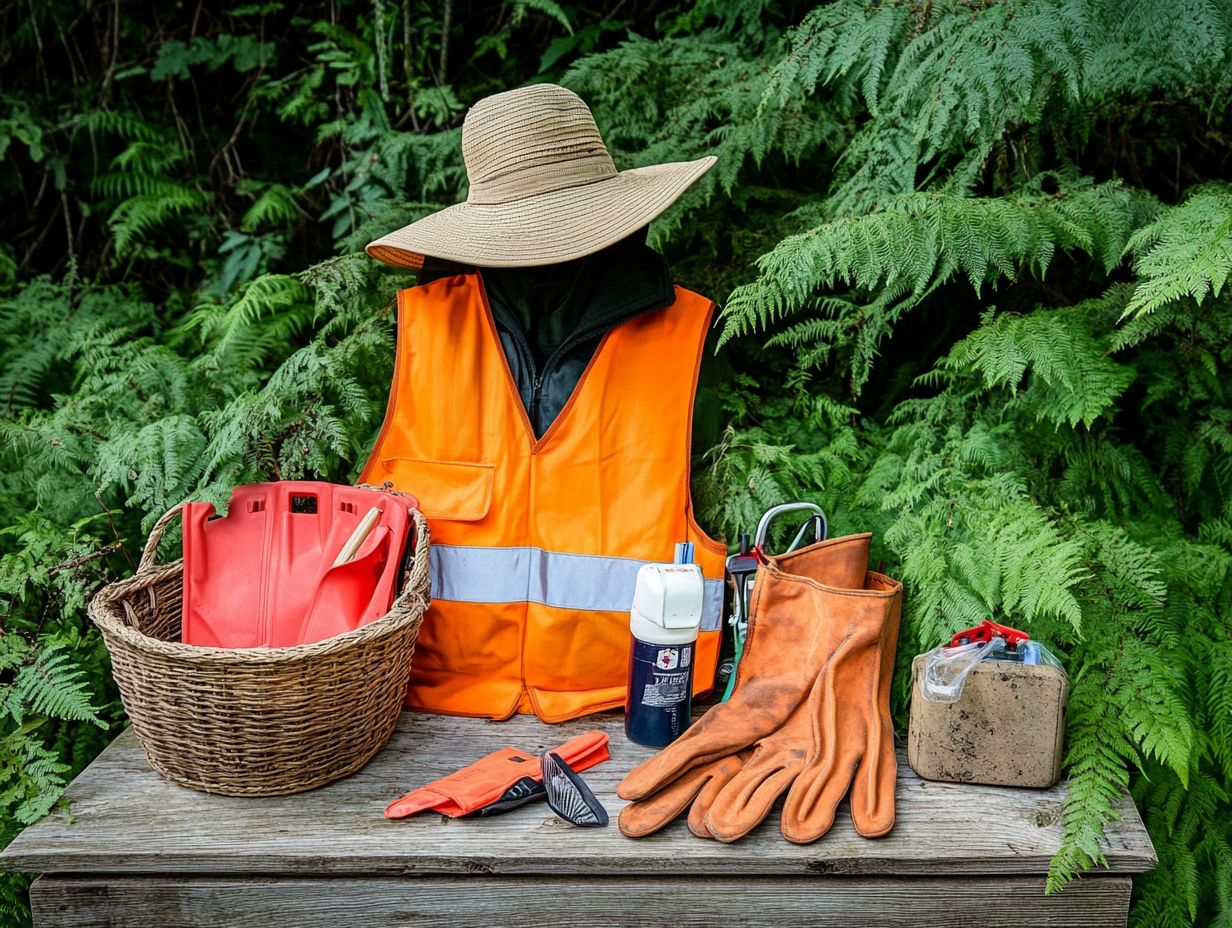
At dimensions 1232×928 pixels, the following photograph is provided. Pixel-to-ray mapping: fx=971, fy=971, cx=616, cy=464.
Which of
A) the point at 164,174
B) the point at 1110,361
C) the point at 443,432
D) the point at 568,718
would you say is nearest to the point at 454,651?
the point at 568,718

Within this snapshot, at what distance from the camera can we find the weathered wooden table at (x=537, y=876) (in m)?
1.91

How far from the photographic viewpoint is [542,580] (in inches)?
95.9

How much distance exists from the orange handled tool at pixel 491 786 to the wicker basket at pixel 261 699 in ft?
0.69

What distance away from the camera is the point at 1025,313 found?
281cm

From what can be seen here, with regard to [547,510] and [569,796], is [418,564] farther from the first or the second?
[569,796]

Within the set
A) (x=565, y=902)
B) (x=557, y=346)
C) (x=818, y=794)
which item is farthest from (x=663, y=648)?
(x=557, y=346)

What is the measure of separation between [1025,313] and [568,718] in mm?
1729

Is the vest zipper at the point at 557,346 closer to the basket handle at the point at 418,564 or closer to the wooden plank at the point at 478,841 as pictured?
the basket handle at the point at 418,564

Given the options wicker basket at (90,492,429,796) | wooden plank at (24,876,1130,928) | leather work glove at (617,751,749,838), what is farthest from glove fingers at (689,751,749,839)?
wicker basket at (90,492,429,796)

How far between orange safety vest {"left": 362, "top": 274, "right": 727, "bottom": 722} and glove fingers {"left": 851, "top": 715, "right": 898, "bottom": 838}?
0.47m

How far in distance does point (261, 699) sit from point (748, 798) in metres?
1.01

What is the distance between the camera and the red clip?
2082 millimetres

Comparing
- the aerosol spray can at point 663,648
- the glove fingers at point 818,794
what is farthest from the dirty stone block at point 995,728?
the aerosol spray can at point 663,648

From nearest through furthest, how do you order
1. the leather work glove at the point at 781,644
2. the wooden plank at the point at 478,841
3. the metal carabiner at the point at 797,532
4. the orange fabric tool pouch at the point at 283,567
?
1. the wooden plank at the point at 478,841
2. the leather work glove at the point at 781,644
3. the orange fabric tool pouch at the point at 283,567
4. the metal carabiner at the point at 797,532
